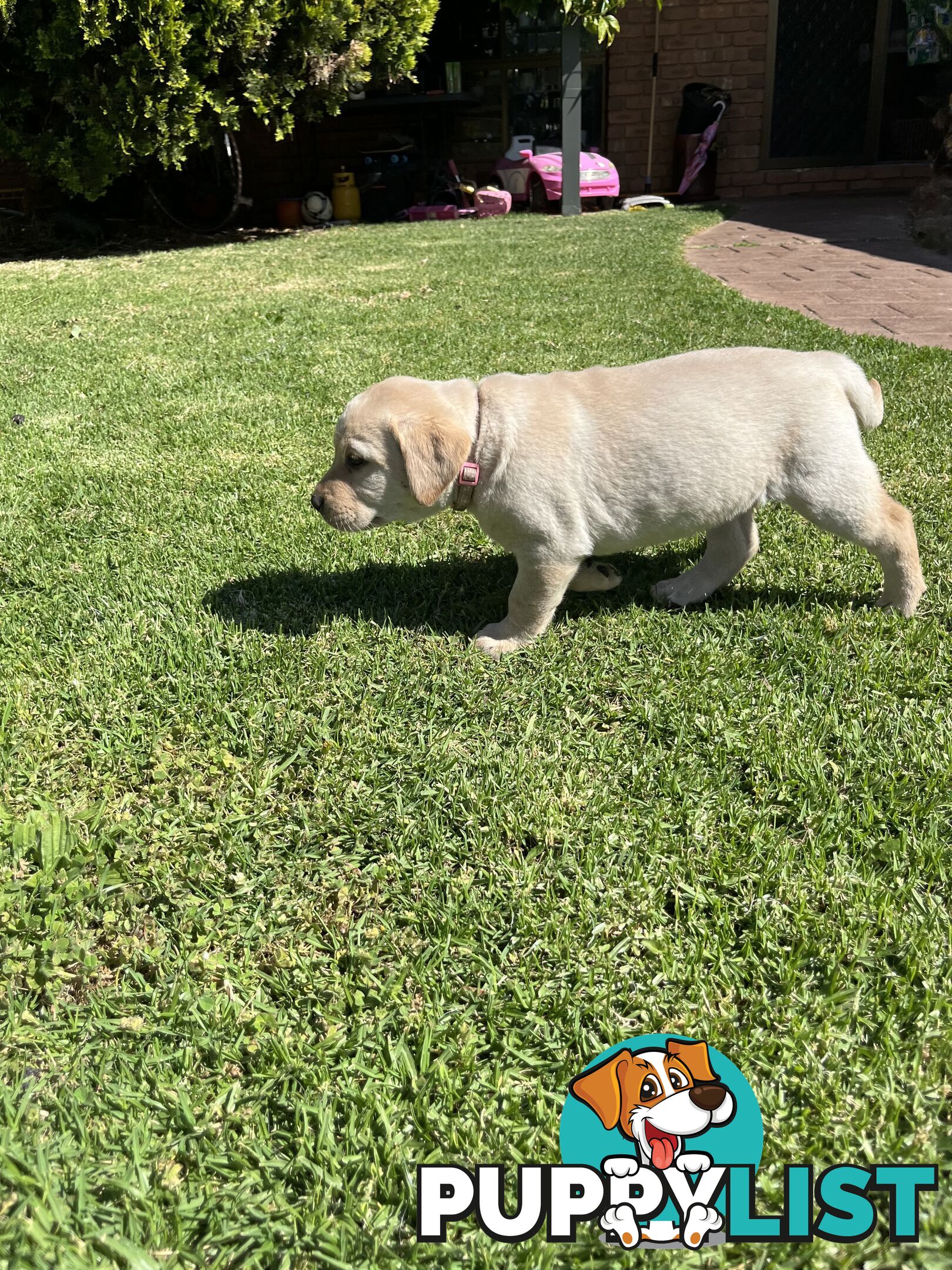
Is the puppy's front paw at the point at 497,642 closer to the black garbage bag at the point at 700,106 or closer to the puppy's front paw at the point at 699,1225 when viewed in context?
the puppy's front paw at the point at 699,1225

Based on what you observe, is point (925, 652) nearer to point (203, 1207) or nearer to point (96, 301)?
point (203, 1207)

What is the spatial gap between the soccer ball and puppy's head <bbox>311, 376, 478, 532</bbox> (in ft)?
50.4

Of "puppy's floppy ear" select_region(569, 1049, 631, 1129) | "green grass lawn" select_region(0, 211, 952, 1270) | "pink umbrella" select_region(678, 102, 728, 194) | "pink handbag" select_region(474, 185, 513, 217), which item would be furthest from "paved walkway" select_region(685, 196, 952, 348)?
"puppy's floppy ear" select_region(569, 1049, 631, 1129)


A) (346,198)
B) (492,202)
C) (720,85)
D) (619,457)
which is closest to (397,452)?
(619,457)

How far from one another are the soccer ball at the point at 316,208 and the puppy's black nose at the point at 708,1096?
1744cm

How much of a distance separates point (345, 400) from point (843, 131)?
15.6 m

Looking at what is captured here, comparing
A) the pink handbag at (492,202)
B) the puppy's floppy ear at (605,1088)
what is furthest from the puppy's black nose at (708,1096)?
the pink handbag at (492,202)

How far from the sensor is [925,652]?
3.08 metres

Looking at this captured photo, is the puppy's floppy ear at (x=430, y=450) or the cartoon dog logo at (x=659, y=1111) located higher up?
the puppy's floppy ear at (x=430, y=450)

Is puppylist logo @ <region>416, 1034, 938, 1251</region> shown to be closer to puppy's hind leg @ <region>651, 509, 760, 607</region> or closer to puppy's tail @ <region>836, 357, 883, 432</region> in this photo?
puppy's hind leg @ <region>651, 509, 760, 607</region>

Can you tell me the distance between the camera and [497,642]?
10.6 feet

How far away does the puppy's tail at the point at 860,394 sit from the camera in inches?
119

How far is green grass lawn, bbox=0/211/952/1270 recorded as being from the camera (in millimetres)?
1645

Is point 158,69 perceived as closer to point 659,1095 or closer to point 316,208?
point 316,208
